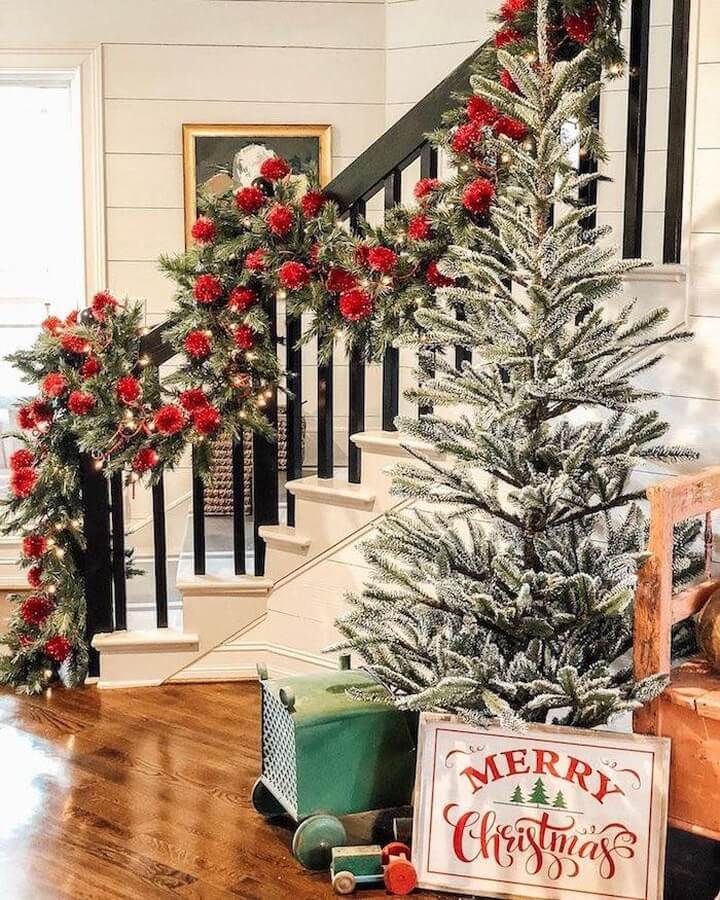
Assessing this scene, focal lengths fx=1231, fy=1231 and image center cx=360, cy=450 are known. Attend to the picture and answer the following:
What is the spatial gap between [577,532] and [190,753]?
1.29 m

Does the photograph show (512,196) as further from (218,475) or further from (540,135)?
(218,475)

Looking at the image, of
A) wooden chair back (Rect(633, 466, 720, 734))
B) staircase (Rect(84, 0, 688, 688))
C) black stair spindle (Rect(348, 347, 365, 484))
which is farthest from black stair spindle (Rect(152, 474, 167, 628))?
wooden chair back (Rect(633, 466, 720, 734))

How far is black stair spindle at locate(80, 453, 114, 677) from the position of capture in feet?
12.3

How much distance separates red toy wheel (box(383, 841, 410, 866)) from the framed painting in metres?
3.02

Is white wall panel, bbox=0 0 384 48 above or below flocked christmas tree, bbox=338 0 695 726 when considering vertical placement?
above

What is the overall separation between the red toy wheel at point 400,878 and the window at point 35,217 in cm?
319

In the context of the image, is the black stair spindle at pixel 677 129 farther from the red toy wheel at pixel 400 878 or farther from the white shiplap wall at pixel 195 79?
the white shiplap wall at pixel 195 79

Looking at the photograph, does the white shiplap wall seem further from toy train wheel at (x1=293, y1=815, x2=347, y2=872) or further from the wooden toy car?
the wooden toy car

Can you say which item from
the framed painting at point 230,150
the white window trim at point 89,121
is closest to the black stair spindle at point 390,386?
the framed painting at point 230,150

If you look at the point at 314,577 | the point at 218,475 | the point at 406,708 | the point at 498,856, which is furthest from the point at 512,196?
the point at 218,475

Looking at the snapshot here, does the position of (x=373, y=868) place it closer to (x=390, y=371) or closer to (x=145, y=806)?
(x=145, y=806)

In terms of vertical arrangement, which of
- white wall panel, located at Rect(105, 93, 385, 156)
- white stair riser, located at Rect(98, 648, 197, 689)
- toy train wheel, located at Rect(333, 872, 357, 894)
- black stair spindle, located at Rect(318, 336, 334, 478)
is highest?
white wall panel, located at Rect(105, 93, 385, 156)

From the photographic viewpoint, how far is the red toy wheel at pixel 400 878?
8.31 ft

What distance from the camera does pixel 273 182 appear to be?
3.48 m
